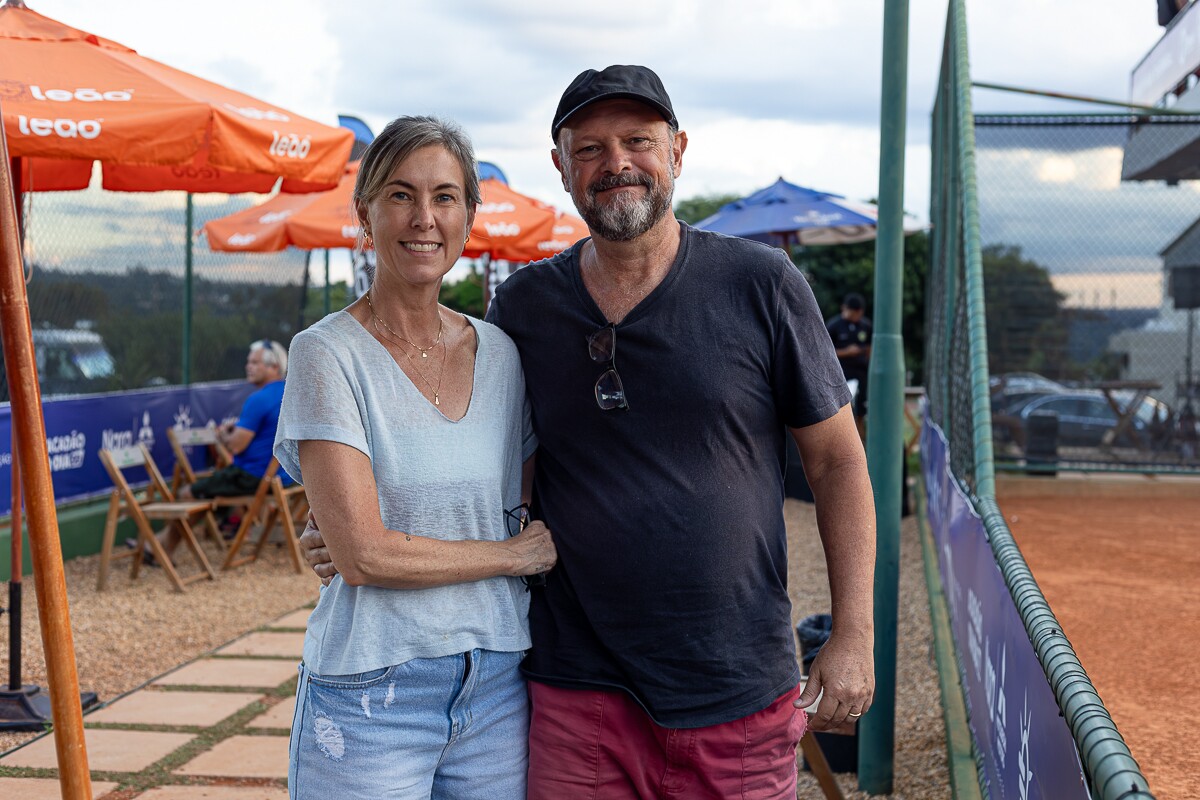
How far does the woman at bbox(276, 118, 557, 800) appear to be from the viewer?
2115 millimetres

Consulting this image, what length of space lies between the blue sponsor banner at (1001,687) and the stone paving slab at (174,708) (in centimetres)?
303

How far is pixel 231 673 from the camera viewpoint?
5.90 m

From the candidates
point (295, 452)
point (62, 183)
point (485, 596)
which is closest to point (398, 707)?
point (485, 596)

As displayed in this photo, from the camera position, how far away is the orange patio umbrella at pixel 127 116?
4.67 m

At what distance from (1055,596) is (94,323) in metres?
6.97

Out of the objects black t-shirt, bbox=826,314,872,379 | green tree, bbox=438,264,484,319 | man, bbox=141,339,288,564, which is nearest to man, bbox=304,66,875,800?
man, bbox=141,339,288,564

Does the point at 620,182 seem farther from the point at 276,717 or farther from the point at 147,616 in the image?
the point at 147,616

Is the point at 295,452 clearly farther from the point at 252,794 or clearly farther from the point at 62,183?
the point at 62,183

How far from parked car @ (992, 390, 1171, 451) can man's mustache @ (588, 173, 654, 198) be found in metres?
11.2

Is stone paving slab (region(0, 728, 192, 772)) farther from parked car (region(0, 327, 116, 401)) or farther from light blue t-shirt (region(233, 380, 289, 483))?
parked car (region(0, 327, 116, 401))

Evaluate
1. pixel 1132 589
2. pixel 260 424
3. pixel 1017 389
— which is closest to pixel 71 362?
pixel 260 424

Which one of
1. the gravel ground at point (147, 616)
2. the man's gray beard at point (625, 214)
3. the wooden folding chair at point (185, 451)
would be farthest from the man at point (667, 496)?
the wooden folding chair at point (185, 451)

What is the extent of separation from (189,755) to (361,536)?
3.06 m

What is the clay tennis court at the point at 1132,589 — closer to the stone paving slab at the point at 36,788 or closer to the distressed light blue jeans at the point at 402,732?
the distressed light blue jeans at the point at 402,732
